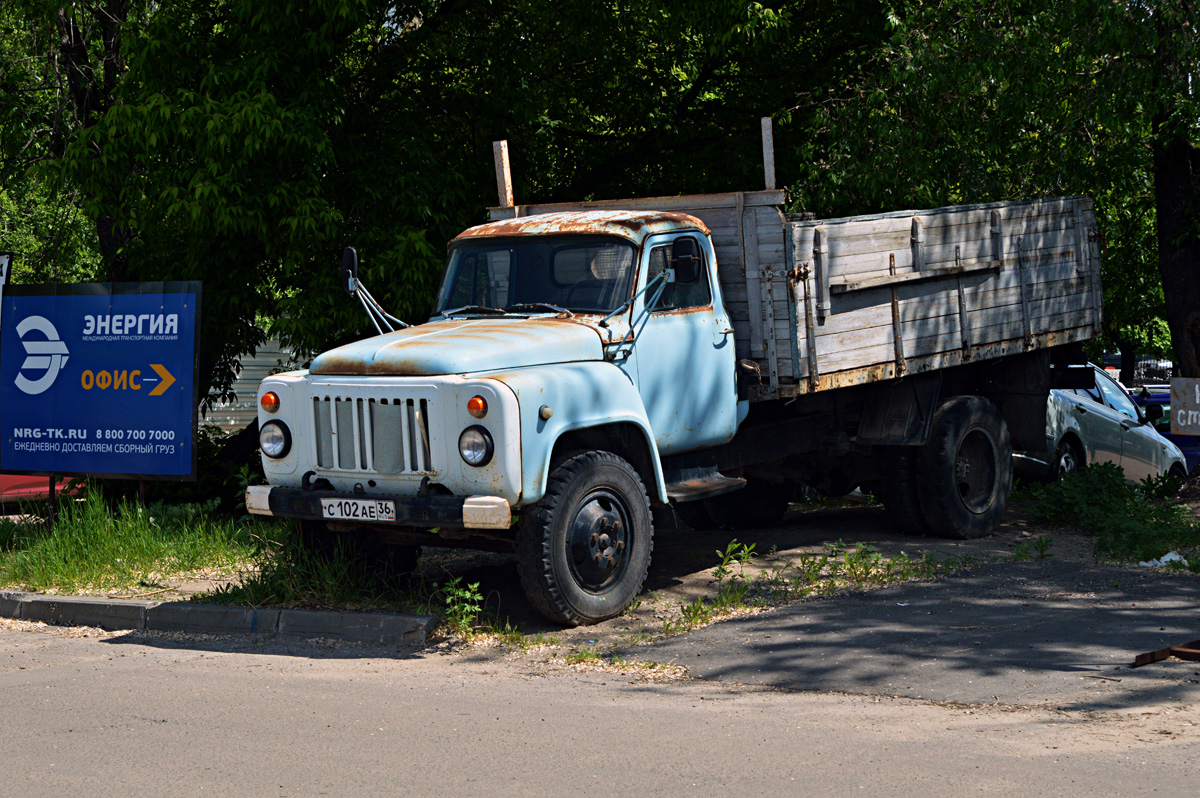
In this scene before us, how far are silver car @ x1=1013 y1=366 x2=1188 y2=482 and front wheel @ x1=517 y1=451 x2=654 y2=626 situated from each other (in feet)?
23.7

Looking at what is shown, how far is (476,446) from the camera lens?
24.3 ft

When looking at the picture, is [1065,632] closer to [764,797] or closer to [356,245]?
[764,797]

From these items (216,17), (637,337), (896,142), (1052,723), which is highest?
(216,17)

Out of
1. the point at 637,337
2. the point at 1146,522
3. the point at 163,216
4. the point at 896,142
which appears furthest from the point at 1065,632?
the point at 163,216

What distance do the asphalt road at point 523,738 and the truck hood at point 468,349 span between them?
5.77ft

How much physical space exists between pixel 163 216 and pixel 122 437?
7.72 ft

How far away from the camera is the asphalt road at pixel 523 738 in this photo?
4.98 meters

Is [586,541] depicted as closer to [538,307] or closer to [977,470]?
[538,307]

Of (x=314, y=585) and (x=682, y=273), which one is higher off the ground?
(x=682, y=273)

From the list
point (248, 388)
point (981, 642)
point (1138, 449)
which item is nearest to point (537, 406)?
point (981, 642)

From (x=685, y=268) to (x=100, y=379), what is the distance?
534cm

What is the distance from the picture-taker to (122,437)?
10844 millimetres

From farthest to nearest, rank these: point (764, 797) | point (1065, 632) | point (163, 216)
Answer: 1. point (163, 216)
2. point (1065, 632)
3. point (764, 797)

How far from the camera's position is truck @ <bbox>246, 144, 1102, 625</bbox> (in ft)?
25.0
